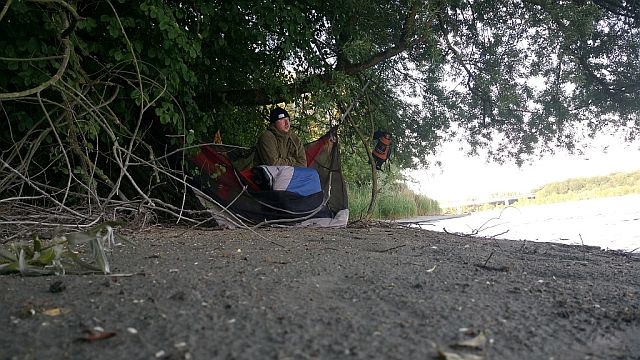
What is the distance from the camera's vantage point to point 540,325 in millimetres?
1493

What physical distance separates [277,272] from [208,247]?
0.91m

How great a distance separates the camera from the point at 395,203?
10.7 meters

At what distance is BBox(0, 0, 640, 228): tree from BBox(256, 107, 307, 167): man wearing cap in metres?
0.27

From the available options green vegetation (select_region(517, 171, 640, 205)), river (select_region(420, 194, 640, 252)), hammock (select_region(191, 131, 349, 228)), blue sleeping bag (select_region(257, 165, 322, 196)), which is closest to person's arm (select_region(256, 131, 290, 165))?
hammock (select_region(191, 131, 349, 228))

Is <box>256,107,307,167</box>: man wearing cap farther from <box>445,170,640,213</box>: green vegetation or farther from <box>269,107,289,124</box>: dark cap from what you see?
<box>445,170,640,213</box>: green vegetation

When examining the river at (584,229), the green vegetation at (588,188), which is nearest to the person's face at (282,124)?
the river at (584,229)

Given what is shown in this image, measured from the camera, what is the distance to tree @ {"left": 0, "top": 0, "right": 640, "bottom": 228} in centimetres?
393

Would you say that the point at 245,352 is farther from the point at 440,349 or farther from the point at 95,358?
the point at 440,349

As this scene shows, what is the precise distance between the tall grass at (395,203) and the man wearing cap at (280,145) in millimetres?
3015

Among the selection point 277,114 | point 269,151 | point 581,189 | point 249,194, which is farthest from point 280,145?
point 581,189

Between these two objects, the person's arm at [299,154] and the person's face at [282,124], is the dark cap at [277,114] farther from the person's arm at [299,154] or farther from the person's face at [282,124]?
the person's arm at [299,154]

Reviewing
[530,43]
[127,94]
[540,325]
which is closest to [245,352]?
[540,325]

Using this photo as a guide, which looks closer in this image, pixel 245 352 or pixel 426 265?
pixel 245 352

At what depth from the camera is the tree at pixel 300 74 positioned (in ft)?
12.9
